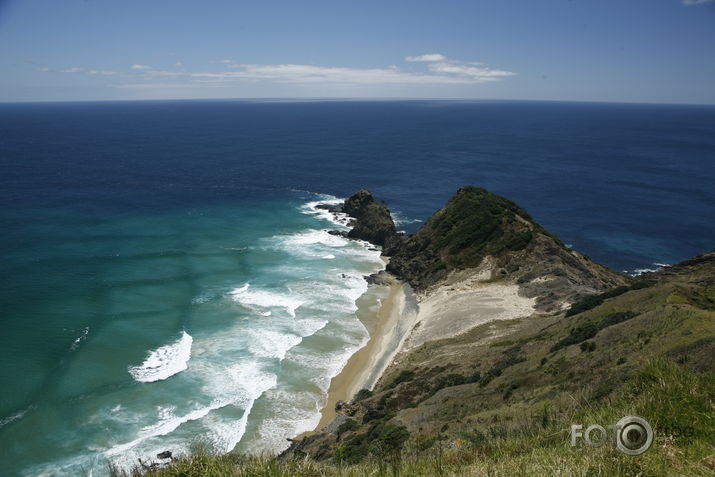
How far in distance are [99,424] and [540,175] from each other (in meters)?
122

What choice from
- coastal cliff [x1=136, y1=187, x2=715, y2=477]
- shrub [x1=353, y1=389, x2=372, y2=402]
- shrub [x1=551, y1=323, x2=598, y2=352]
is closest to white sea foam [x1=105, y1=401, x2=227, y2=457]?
coastal cliff [x1=136, y1=187, x2=715, y2=477]

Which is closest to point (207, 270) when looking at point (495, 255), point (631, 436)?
point (495, 255)

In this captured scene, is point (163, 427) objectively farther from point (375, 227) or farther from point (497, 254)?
point (375, 227)

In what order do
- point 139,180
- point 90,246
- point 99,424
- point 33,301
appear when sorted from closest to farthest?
1. point 99,424
2. point 33,301
3. point 90,246
4. point 139,180

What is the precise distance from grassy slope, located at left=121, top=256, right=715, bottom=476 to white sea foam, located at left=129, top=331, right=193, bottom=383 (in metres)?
16.8

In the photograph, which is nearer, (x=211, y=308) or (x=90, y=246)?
(x=211, y=308)

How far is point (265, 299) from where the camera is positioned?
2026 inches

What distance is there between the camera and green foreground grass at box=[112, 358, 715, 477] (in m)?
7.66

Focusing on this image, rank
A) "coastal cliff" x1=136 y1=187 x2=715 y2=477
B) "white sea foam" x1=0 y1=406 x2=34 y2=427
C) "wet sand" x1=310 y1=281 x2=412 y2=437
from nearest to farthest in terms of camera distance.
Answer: "coastal cliff" x1=136 y1=187 x2=715 y2=477, "white sea foam" x1=0 y1=406 x2=34 y2=427, "wet sand" x1=310 y1=281 x2=412 y2=437

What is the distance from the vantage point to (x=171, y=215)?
8312 centimetres

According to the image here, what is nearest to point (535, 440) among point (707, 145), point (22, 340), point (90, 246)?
point (22, 340)

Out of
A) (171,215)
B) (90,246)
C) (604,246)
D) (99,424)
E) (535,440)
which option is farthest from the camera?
(171,215)

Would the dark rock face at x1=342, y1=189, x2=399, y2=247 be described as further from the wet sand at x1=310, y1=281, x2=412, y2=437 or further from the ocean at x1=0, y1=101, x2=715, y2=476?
the wet sand at x1=310, y1=281, x2=412, y2=437

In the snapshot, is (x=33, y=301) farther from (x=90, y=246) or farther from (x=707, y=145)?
(x=707, y=145)
